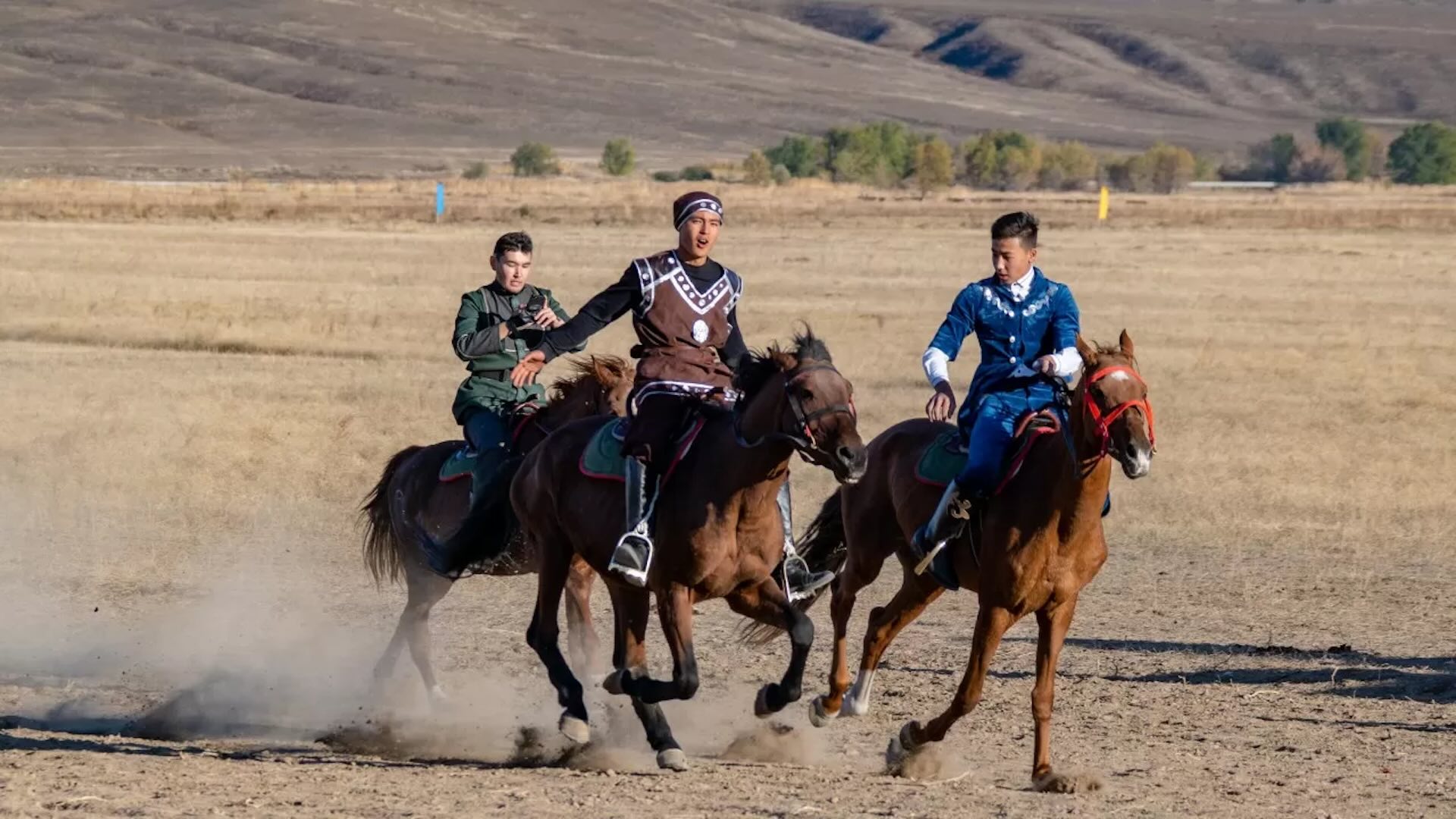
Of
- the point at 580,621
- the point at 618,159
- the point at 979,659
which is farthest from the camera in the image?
the point at 618,159

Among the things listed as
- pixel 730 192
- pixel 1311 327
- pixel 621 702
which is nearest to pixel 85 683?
pixel 621 702

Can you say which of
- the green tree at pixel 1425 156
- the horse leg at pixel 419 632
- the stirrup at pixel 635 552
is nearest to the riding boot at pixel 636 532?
the stirrup at pixel 635 552

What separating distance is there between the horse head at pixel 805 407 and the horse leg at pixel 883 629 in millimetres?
1653

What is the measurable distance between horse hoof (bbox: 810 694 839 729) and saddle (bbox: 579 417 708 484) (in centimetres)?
148

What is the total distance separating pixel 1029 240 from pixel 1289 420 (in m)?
12.9

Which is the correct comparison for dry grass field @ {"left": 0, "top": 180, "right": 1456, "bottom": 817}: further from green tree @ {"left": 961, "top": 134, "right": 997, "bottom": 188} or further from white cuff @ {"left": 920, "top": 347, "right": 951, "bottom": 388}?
green tree @ {"left": 961, "top": 134, "right": 997, "bottom": 188}

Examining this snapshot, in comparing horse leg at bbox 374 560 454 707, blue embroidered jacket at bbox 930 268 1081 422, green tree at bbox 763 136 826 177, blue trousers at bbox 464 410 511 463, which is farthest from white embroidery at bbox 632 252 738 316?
green tree at bbox 763 136 826 177

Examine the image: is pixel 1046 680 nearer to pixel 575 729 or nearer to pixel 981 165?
pixel 575 729

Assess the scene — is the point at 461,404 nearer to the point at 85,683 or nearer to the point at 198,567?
the point at 85,683

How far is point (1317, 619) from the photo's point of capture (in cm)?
1220

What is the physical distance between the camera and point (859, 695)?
30.4 feet

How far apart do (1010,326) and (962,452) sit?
63 centimetres

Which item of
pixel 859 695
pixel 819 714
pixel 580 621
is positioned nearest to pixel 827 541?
pixel 859 695

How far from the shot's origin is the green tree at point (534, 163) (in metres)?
110
